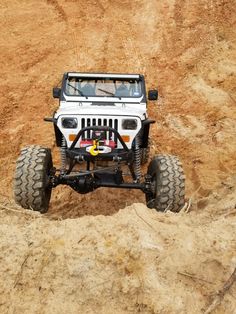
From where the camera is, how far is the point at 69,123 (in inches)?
265

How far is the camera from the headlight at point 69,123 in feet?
22.1

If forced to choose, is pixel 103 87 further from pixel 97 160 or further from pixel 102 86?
pixel 97 160

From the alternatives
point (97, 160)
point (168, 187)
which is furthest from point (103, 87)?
point (168, 187)

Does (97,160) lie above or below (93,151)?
below

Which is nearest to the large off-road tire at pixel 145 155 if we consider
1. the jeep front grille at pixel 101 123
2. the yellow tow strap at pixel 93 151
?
the jeep front grille at pixel 101 123

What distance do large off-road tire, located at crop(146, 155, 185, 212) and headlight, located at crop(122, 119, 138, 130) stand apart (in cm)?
63

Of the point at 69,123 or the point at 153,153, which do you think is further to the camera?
the point at 153,153

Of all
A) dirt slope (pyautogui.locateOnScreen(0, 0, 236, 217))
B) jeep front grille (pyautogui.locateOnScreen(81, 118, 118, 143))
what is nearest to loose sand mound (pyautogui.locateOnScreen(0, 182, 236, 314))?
jeep front grille (pyautogui.locateOnScreen(81, 118, 118, 143))

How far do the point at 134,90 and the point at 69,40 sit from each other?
640 centimetres

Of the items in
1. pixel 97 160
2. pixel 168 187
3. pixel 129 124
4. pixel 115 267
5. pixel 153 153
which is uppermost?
Answer: pixel 115 267

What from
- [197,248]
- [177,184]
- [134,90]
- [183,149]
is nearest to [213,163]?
[183,149]

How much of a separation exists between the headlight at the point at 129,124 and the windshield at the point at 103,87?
3.43ft

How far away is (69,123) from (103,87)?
4.30ft

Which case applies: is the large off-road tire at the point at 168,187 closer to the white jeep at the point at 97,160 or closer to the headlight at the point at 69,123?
the white jeep at the point at 97,160
